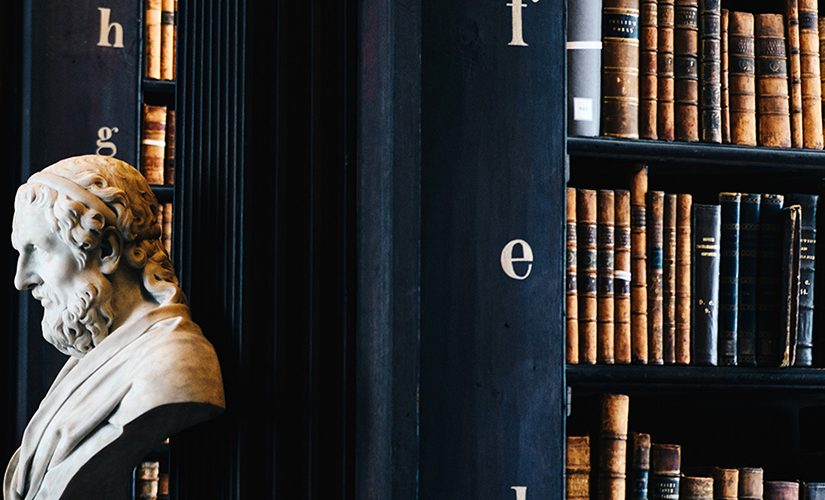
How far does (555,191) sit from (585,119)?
0.82ft

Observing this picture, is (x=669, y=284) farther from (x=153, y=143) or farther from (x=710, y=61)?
(x=153, y=143)

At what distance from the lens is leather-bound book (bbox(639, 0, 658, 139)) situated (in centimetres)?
278

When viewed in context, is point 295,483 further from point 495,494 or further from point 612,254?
point 612,254

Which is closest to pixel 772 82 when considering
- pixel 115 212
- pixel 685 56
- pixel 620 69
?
pixel 685 56

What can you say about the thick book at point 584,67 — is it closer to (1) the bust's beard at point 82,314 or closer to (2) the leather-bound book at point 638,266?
(2) the leather-bound book at point 638,266

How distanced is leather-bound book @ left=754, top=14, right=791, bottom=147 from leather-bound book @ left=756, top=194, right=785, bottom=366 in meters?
0.10

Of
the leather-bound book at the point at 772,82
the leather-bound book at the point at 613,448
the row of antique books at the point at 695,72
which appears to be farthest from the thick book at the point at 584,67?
the leather-bound book at the point at 613,448

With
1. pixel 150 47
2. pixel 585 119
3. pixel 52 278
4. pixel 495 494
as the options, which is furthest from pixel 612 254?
pixel 150 47

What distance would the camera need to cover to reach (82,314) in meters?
2.57

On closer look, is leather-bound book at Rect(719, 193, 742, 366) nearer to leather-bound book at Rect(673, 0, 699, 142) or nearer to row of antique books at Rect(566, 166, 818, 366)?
row of antique books at Rect(566, 166, 818, 366)

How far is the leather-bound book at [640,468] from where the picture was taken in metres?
2.73

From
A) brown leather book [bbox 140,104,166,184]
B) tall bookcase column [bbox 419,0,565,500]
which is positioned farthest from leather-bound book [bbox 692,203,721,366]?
brown leather book [bbox 140,104,166,184]

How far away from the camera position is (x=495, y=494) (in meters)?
2.44

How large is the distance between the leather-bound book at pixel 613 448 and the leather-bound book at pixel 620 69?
0.43 meters
